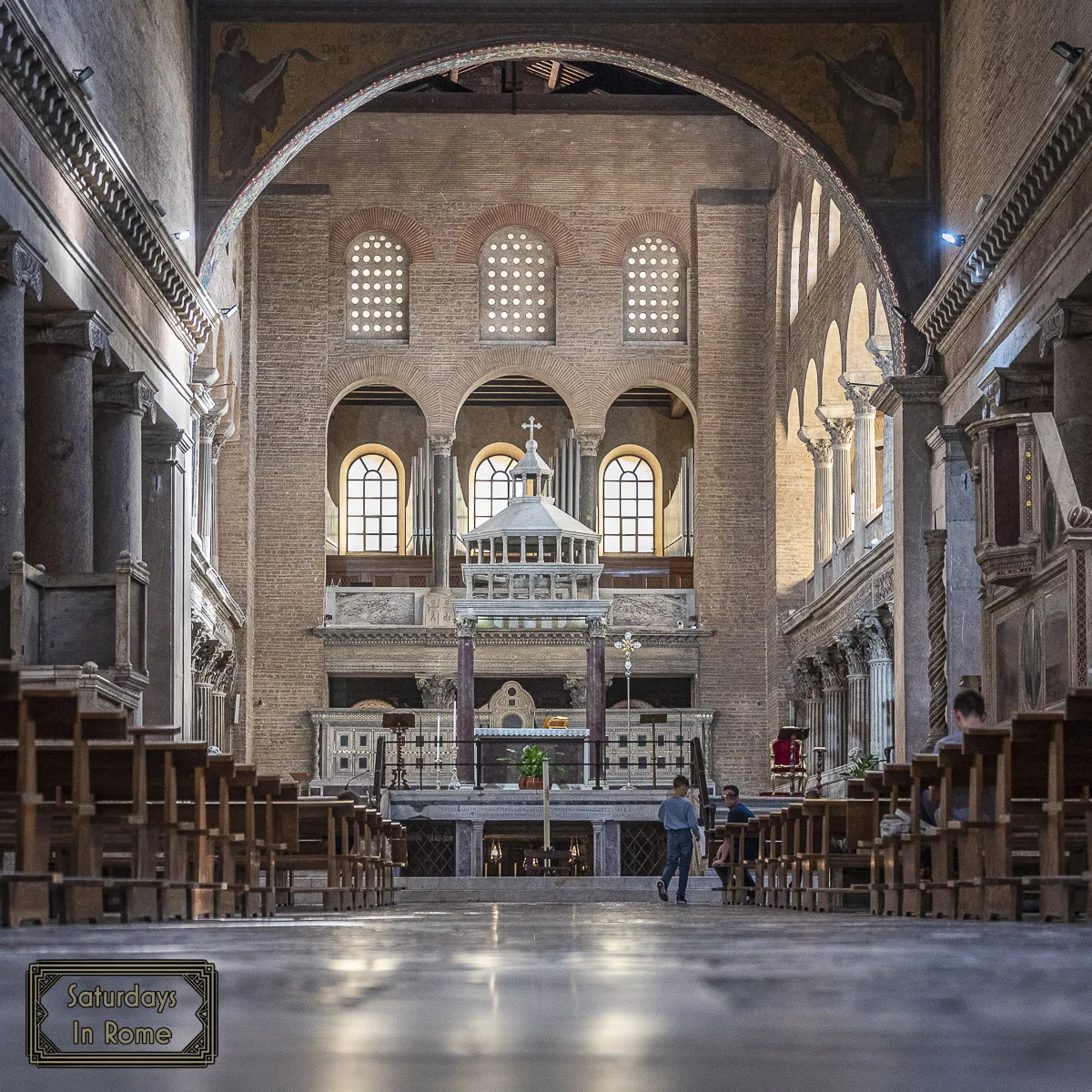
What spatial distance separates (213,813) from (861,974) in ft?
30.9

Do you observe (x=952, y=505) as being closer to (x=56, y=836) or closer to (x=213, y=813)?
(x=213, y=813)

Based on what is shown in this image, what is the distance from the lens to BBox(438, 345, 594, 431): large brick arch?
109 ft

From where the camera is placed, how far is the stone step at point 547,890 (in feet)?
59.3

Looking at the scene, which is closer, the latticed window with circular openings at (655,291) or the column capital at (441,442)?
the column capital at (441,442)

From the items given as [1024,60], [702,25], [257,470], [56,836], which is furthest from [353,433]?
[56,836]

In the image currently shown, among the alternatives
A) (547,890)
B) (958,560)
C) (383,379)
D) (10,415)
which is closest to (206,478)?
(383,379)

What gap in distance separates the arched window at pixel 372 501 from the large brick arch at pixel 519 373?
3377 mm

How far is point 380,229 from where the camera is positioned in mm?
33375

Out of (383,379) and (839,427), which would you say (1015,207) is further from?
(383,379)

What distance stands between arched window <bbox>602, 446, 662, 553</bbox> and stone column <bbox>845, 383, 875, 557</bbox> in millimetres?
8046

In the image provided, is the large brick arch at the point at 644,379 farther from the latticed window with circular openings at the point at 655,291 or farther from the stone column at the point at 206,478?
the stone column at the point at 206,478

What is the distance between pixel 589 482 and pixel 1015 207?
57.9ft

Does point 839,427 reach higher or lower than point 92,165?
lower

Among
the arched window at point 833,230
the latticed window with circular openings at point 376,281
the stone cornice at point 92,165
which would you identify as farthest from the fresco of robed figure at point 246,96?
the latticed window with circular openings at point 376,281
